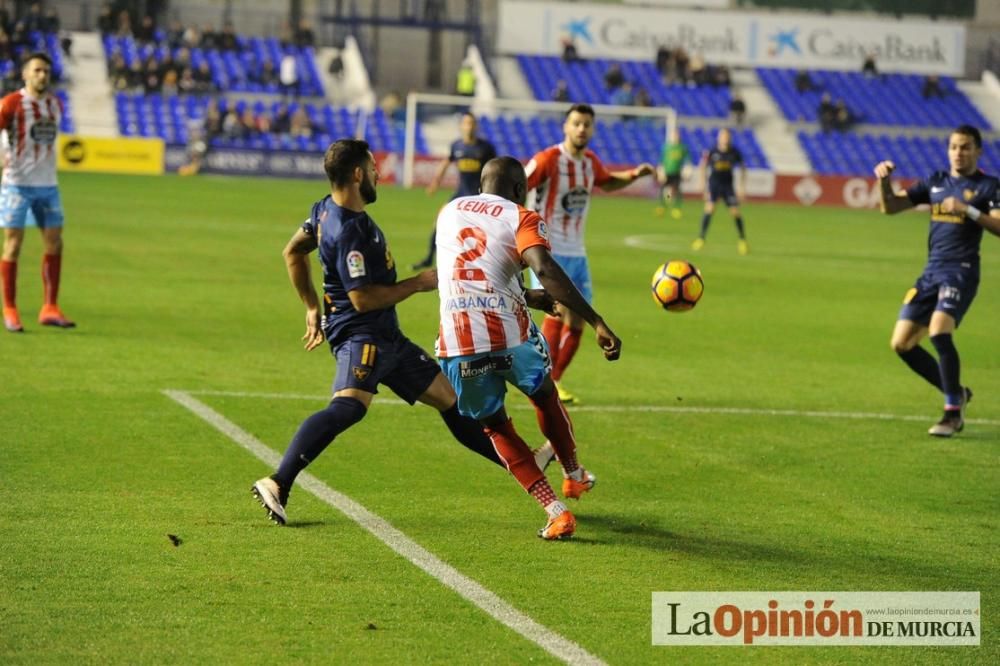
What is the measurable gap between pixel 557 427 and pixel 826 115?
161 feet

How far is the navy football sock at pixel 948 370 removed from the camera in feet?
36.1

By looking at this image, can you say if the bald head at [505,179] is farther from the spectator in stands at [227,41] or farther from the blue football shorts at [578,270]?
the spectator in stands at [227,41]

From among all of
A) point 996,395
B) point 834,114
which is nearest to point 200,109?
point 834,114

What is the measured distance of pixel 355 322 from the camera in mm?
7531

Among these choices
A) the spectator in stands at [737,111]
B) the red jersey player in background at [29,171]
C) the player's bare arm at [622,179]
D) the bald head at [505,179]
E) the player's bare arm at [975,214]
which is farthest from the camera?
the spectator in stands at [737,111]

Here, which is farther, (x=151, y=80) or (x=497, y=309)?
(x=151, y=80)

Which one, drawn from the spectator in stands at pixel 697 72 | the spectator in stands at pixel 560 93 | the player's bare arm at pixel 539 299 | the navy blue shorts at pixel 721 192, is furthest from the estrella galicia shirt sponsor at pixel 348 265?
the spectator in stands at pixel 697 72

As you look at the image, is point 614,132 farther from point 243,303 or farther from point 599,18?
point 243,303

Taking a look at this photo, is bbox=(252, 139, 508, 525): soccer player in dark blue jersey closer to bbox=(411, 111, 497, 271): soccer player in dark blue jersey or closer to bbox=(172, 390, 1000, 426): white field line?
bbox=(172, 390, 1000, 426): white field line

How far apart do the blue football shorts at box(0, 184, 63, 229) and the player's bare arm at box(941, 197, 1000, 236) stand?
25.6ft

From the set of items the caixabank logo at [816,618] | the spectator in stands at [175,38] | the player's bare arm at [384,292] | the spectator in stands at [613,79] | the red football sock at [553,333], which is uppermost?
the player's bare arm at [384,292]

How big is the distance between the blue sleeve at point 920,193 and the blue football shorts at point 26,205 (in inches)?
294

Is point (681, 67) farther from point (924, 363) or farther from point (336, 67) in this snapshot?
point (924, 363)

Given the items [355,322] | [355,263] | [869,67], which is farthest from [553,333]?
[869,67]
